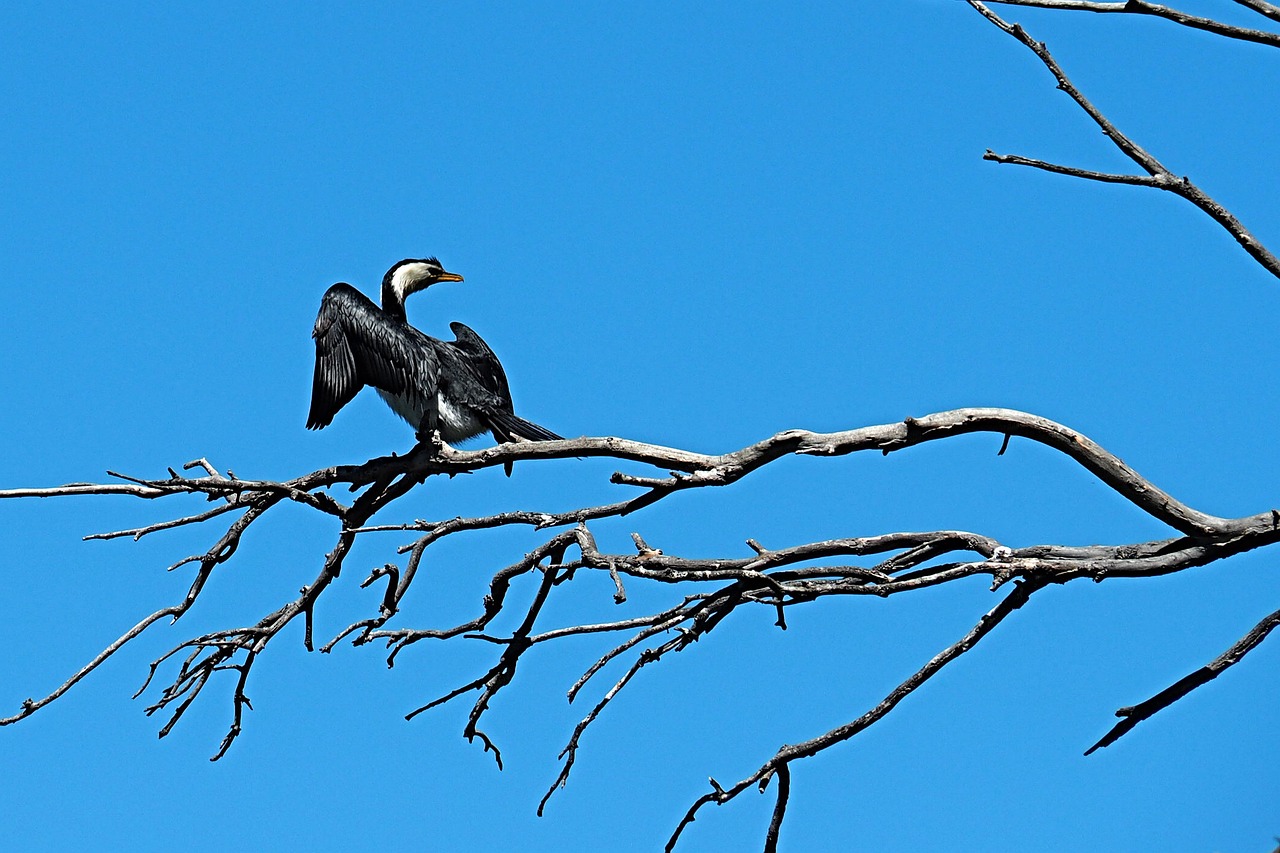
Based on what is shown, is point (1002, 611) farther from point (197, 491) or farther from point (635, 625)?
point (197, 491)

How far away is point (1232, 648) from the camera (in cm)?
356

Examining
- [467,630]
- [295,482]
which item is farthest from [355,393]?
[467,630]

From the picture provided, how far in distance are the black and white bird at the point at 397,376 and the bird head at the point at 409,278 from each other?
38 cm

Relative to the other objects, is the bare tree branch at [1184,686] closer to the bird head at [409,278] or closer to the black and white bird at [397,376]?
the black and white bird at [397,376]

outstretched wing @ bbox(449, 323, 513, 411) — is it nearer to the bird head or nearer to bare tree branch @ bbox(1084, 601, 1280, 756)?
the bird head

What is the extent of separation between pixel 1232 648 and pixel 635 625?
1505mm

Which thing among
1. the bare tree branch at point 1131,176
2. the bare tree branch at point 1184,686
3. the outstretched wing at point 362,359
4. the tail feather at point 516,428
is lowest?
the bare tree branch at point 1184,686

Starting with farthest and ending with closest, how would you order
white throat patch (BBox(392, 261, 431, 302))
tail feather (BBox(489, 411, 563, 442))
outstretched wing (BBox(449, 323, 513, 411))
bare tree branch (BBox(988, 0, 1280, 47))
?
white throat patch (BBox(392, 261, 431, 302)), outstretched wing (BBox(449, 323, 513, 411)), tail feather (BBox(489, 411, 563, 442)), bare tree branch (BBox(988, 0, 1280, 47))

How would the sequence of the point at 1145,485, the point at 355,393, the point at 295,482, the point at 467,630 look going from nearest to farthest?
the point at 1145,485
the point at 467,630
the point at 295,482
the point at 355,393

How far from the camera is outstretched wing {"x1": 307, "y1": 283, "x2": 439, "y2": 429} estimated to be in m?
5.77

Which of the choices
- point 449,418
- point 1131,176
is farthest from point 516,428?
point 1131,176

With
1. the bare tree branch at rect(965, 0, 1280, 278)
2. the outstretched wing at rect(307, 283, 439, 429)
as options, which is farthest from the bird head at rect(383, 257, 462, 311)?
the bare tree branch at rect(965, 0, 1280, 278)

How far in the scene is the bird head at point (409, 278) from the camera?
6.51m

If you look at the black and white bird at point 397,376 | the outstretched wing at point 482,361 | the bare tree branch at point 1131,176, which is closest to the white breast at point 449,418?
the black and white bird at point 397,376
